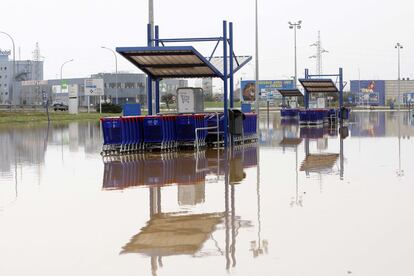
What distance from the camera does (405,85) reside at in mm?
182750

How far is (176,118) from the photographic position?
71.8 ft

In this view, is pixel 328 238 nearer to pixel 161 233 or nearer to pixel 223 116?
pixel 161 233

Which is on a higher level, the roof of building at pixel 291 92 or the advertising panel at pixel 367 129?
the roof of building at pixel 291 92

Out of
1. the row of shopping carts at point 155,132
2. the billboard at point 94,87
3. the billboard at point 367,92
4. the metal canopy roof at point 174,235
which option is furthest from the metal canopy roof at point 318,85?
the billboard at point 367,92

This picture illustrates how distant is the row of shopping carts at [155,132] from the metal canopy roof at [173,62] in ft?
5.30

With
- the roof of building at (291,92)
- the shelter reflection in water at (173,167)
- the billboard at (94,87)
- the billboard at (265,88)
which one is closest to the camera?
the shelter reflection in water at (173,167)

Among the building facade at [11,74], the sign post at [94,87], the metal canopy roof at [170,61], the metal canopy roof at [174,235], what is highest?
the building facade at [11,74]

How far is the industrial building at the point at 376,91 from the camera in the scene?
13650cm

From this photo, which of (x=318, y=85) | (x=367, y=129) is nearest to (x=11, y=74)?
(x=318, y=85)

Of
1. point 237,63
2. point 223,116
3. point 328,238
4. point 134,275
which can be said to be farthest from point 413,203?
point 237,63

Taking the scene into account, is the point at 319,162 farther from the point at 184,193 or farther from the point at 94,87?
the point at 94,87

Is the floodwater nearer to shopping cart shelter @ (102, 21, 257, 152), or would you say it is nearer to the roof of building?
shopping cart shelter @ (102, 21, 257, 152)

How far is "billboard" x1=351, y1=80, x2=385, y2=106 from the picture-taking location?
446ft

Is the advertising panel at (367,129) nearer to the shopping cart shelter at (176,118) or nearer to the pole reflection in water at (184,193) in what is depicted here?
the shopping cart shelter at (176,118)
